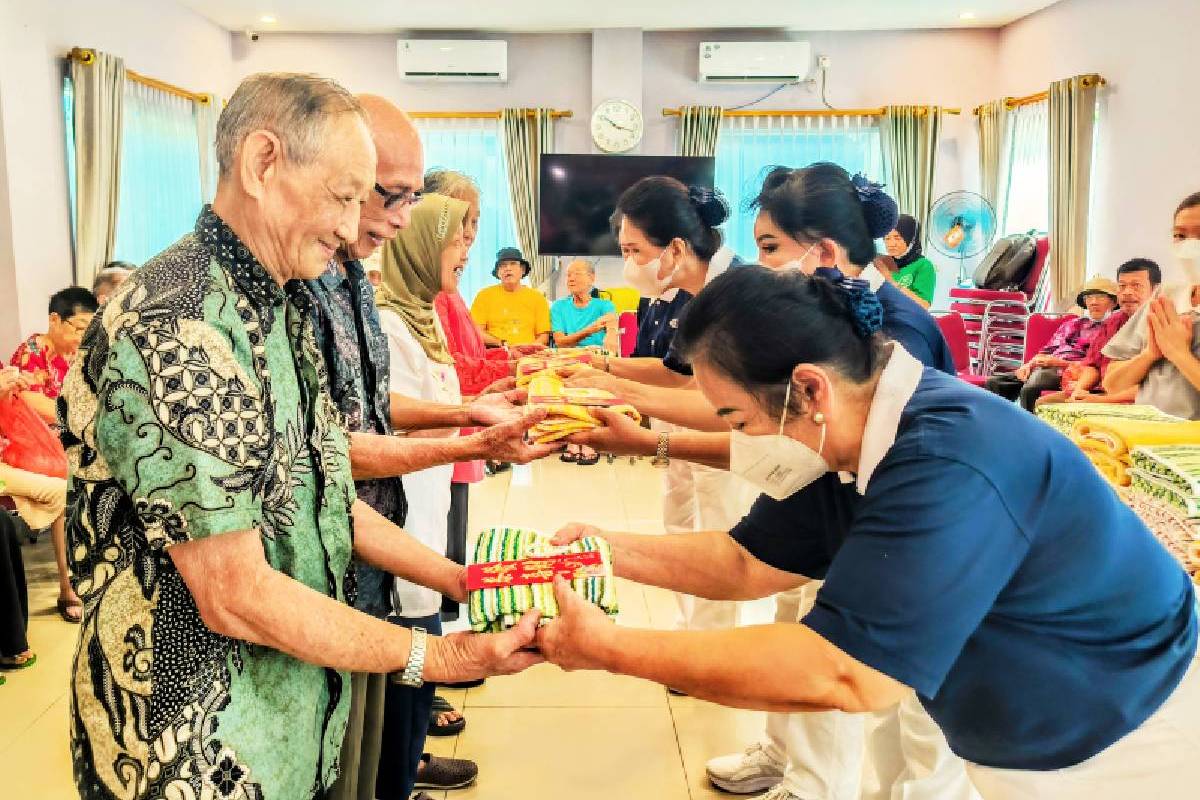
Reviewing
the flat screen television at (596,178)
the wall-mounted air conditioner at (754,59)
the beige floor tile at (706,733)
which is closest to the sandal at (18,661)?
the beige floor tile at (706,733)

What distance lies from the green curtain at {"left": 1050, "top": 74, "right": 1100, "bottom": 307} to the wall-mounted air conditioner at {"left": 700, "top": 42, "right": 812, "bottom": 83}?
2259 millimetres

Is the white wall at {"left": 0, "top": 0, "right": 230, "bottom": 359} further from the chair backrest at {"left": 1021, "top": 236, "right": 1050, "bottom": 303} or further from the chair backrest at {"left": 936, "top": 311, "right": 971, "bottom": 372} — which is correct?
the chair backrest at {"left": 1021, "top": 236, "right": 1050, "bottom": 303}

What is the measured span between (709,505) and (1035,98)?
667 cm

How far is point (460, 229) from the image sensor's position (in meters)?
2.57

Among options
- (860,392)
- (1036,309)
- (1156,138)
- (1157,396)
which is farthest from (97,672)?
(1036,309)

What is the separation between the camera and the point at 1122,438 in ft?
7.11

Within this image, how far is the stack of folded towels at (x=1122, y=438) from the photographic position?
2141mm

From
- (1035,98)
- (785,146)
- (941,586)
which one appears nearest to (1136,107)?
(1035,98)


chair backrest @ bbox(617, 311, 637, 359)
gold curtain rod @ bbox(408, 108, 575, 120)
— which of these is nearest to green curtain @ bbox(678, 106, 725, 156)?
gold curtain rod @ bbox(408, 108, 575, 120)

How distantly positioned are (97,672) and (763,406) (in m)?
0.95

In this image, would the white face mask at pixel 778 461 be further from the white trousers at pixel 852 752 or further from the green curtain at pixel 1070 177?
the green curtain at pixel 1070 177

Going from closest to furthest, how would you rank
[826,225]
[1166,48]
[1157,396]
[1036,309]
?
1. [826,225]
2. [1157,396]
3. [1166,48]
4. [1036,309]

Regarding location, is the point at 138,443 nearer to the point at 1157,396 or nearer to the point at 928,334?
the point at 928,334

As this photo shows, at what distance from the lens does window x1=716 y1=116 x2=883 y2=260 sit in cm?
877
